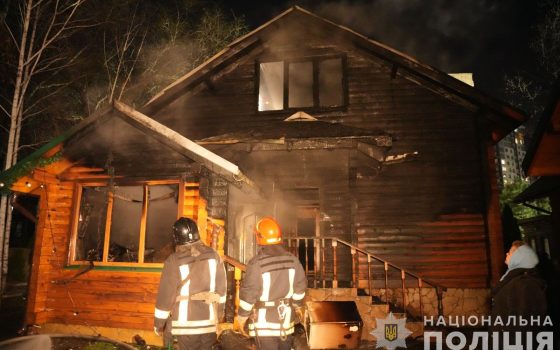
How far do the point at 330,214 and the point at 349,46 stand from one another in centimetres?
568

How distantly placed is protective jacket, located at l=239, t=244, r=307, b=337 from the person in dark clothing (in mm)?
3086

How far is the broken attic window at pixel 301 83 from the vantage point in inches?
456

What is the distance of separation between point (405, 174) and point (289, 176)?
3.54 meters

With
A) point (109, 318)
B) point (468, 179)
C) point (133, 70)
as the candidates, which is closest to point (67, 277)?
point (109, 318)

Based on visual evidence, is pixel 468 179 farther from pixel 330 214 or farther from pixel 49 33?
pixel 49 33

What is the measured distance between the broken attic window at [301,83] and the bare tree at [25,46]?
9.12 meters

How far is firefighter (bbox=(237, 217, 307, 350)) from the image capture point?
13.8 ft

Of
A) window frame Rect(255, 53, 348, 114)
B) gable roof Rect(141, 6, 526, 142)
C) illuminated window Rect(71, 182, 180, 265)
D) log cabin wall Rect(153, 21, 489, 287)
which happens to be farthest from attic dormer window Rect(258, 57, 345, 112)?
illuminated window Rect(71, 182, 180, 265)

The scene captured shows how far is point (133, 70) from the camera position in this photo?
17891 millimetres

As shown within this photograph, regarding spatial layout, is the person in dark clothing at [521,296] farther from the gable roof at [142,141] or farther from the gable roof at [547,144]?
the gable roof at [142,141]

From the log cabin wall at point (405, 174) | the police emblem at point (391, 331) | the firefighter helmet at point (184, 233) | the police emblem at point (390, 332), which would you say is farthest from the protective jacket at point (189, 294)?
the log cabin wall at point (405, 174)

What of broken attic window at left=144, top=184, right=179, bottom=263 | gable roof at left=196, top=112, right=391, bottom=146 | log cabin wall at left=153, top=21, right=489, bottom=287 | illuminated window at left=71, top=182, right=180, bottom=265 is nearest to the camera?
illuminated window at left=71, top=182, right=180, bottom=265

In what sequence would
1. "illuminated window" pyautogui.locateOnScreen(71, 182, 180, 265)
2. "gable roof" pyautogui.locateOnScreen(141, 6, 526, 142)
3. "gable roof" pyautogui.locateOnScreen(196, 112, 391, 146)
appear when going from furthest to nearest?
"gable roof" pyautogui.locateOnScreen(141, 6, 526, 142), "gable roof" pyautogui.locateOnScreen(196, 112, 391, 146), "illuminated window" pyautogui.locateOnScreen(71, 182, 180, 265)

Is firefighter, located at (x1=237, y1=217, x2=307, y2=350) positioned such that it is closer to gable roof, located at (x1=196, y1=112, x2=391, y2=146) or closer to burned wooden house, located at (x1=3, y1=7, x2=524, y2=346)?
burned wooden house, located at (x1=3, y1=7, x2=524, y2=346)
